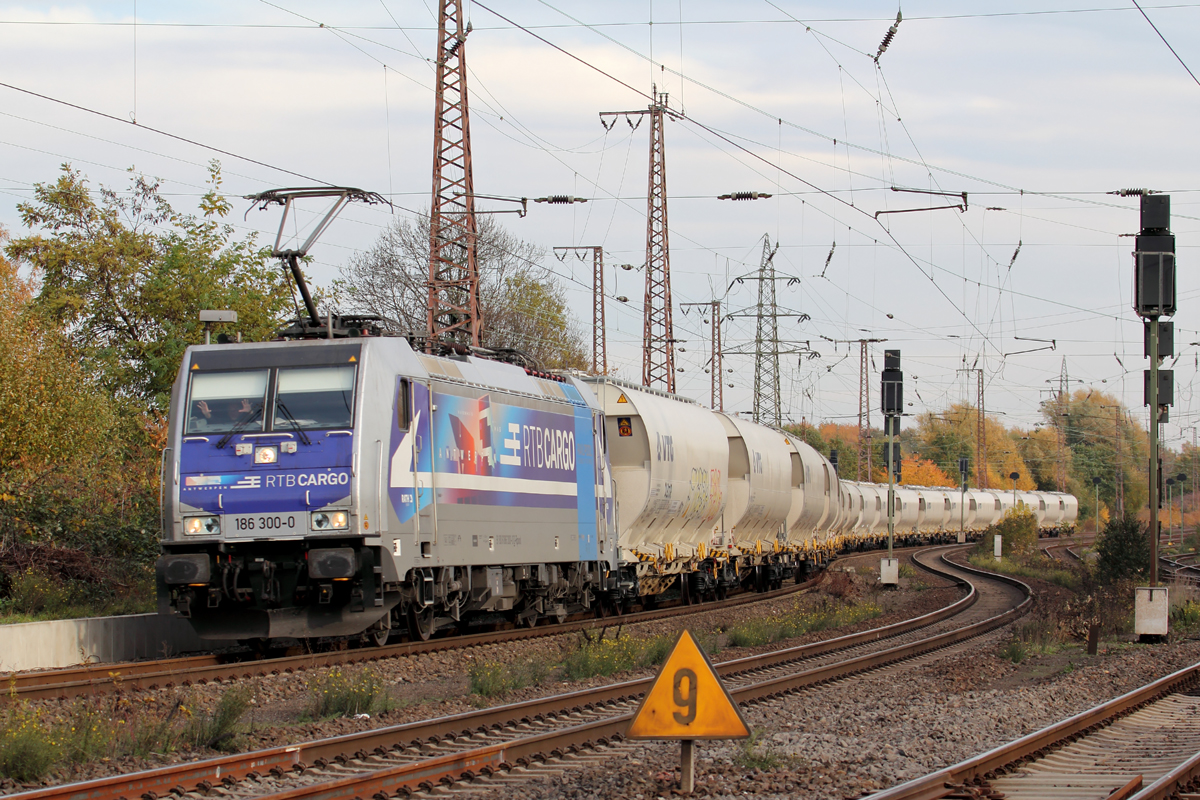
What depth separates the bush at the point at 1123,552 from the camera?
116ft

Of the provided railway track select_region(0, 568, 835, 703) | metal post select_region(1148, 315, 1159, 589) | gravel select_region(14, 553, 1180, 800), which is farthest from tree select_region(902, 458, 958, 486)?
railway track select_region(0, 568, 835, 703)

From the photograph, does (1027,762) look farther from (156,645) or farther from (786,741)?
(156,645)

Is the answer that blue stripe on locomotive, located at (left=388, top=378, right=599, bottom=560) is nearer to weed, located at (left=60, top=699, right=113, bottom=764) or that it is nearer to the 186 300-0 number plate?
the 186 300-0 number plate

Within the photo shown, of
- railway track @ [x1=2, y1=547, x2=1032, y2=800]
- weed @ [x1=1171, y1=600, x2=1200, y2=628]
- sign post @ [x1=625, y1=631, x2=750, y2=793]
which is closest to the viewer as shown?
railway track @ [x1=2, y1=547, x2=1032, y2=800]

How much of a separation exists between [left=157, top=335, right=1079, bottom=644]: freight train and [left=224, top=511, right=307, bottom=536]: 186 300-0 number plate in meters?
0.02

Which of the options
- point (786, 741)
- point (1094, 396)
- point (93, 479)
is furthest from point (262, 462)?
point (1094, 396)

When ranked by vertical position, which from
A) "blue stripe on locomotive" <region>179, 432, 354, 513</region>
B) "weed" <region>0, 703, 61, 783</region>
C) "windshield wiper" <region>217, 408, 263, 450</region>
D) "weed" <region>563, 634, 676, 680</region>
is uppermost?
"windshield wiper" <region>217, 408, 263, 450</region>

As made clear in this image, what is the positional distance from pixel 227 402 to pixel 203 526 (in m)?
1.51

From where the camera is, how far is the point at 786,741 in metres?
10.7

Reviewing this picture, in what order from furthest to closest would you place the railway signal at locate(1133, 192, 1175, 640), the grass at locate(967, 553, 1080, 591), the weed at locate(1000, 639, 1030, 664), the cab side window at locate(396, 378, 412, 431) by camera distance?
1. the grass at locate(967, 553, 1080, 591)
2. the railway signal at locate(1133, 192, 1175, 640)
3. the weed at locate(1000, 639, 1030, 664)
4. the cab side window at locate(396, 378, 412, 431)

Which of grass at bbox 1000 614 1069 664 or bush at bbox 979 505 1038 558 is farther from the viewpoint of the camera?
bush at bbox 979 505 1038 558

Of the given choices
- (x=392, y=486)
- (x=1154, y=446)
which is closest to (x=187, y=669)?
(x=392, y=486)

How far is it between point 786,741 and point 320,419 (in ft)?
22.4

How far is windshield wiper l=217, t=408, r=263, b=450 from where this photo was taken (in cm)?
1458
